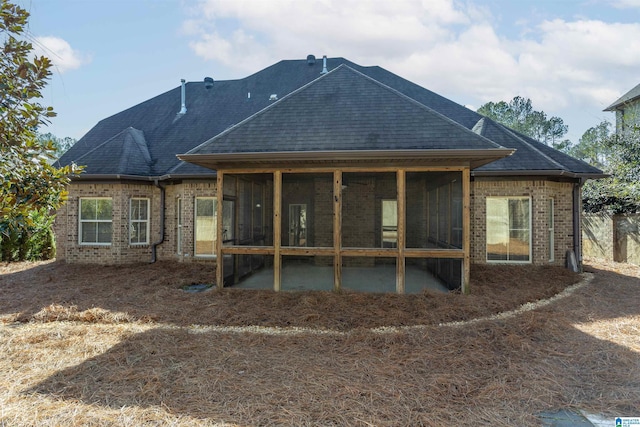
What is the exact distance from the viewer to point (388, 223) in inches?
444

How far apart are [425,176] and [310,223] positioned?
4.13 meters

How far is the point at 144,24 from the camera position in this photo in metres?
5.41

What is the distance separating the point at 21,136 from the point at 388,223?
31.6 ft

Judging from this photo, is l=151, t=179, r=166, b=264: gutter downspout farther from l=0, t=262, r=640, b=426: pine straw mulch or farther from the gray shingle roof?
the gray shingle roof

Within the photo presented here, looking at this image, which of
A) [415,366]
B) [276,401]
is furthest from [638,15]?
[276,401]

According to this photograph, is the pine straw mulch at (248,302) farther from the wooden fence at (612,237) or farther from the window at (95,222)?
the wooden fence at (612,237)

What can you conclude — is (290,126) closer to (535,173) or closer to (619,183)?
(535,173)

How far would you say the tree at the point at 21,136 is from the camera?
9.06 feet

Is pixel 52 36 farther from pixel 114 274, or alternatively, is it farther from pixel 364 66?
pixel 364 66

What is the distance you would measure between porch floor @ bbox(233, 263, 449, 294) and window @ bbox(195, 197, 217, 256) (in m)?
2.08

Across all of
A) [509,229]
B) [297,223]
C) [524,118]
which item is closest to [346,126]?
[297,223]

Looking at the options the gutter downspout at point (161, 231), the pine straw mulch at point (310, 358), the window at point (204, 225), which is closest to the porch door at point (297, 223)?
the window at point (204, 225)

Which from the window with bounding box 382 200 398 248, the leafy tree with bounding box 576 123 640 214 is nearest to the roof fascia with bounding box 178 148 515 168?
the window with bounding box 382 200 398 248

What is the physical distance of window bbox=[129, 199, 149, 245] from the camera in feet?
36.1
